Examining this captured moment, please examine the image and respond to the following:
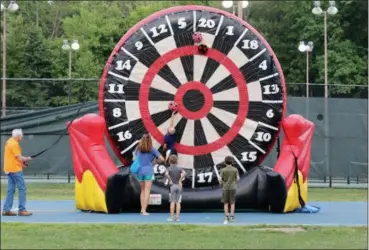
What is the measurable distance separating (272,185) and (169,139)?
2.11 meters

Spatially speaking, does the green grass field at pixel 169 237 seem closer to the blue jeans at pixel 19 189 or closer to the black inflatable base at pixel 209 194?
the blue jeans at pixel 19 189

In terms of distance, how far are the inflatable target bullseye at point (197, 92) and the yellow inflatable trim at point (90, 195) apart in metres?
0.78

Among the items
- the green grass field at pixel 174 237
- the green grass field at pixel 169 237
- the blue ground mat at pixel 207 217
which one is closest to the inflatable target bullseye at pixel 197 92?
the blue ground mat at pixel 207 217

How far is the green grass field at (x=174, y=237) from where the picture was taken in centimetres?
921

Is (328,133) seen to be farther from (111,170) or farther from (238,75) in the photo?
(111,170)

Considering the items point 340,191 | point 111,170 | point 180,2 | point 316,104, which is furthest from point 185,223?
point 180,2

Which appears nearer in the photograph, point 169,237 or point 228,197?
point 169,237

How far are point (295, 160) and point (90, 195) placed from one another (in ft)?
12.9

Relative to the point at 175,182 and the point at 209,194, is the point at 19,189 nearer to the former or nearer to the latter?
the point at 175,182

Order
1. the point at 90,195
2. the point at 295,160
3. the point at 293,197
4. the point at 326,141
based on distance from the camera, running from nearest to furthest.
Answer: the point at 90,195
the point at 293,197
the point at 295,160
the point at 326,141

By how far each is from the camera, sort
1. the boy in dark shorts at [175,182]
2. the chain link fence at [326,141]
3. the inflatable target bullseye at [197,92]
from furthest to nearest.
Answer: the chain link fence at [326,141] < the inflatable target bullseye at [197,92] < the boy in dark shorts at [175,182]

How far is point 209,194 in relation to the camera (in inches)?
543

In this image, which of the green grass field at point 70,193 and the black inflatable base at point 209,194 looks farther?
the green grass field at point 70,193

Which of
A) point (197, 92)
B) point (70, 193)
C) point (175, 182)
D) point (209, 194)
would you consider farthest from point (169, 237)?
point (70, 193)
